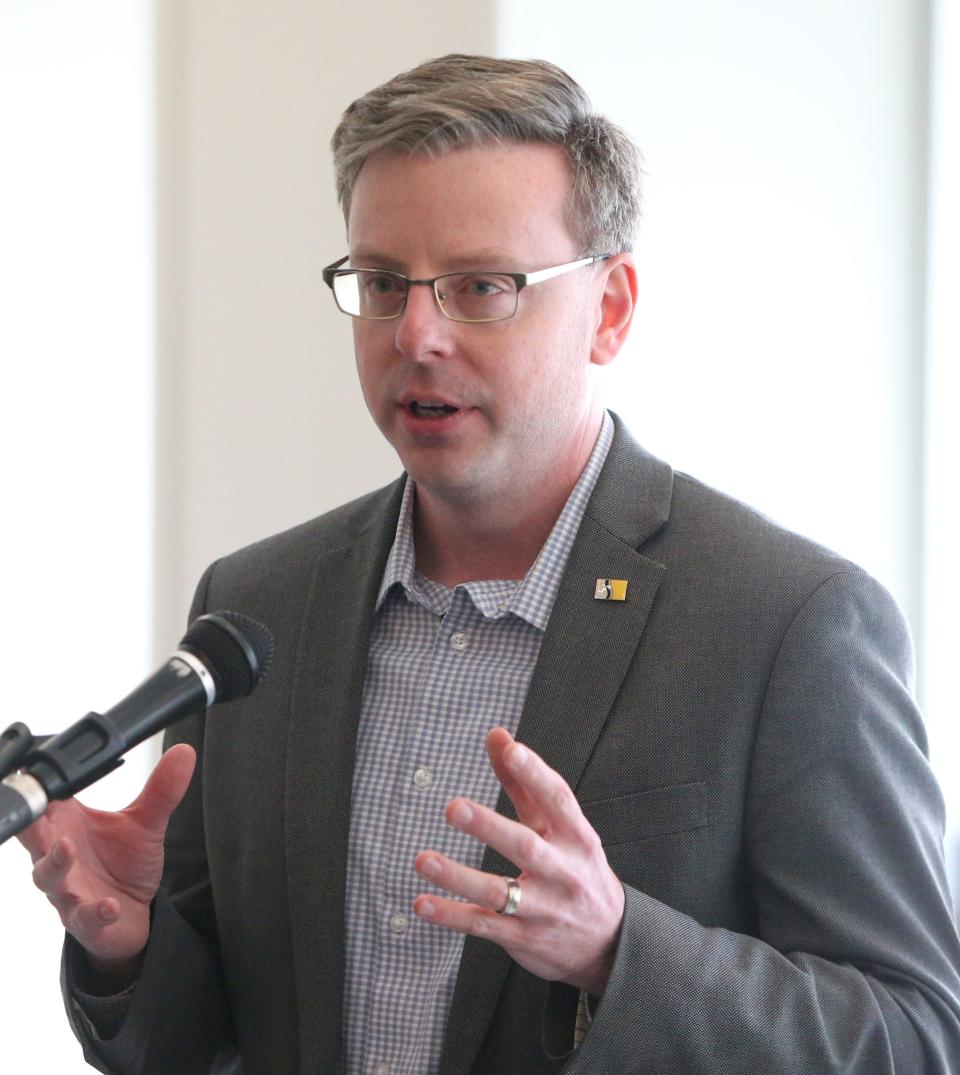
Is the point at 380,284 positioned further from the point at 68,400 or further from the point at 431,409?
the point at 68,400

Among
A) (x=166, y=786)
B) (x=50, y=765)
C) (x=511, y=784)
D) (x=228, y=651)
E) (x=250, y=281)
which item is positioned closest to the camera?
(x=50, y=765)

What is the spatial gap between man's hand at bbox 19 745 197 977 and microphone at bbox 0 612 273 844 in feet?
1.28

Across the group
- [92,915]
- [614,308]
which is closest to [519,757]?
[92,915]

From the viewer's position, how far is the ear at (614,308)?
196 cm

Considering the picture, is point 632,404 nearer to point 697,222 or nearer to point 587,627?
point 697,222

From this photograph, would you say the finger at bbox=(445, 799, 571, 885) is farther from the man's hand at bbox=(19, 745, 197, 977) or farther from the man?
the man's hand at bbox=(19, 745, 197, 977)

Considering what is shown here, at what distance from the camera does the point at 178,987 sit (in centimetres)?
183

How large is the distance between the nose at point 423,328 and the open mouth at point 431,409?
2.3 inches

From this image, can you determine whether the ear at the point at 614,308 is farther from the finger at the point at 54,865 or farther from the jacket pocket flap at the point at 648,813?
the finger at the point at 54,865

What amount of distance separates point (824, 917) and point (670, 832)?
0.19 meters

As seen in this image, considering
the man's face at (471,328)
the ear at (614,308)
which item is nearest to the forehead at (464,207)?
the man's face at (471,328)

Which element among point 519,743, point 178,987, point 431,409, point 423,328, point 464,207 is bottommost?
point 178,987

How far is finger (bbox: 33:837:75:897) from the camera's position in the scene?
1548 millimetres

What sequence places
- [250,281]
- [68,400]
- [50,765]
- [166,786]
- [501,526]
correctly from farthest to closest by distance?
[250,281]
[68,400]
[501,526]
[166,786]
[50,765]
